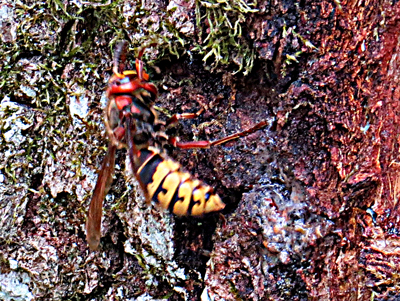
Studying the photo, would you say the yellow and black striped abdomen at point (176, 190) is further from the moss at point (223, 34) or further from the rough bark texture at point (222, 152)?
the moss at point (223, 34)

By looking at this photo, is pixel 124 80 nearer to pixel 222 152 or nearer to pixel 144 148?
pixel 144 148

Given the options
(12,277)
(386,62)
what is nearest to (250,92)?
(386,62)

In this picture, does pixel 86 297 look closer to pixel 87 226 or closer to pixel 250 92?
pixel 87 226

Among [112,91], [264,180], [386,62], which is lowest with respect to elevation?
[264,180]

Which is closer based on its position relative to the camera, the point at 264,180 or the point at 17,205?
the point at 264,180

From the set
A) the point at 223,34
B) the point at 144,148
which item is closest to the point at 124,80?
the point at 144,148

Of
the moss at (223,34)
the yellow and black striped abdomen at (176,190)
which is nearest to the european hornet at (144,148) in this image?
the yellow and black striped abdomen at (176,190)

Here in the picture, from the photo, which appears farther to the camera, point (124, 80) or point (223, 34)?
point (124, 80)
